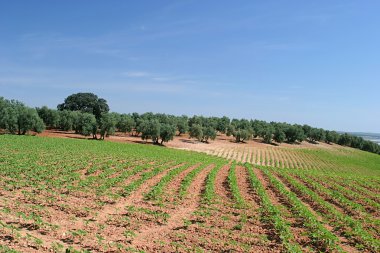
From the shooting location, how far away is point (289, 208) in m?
22.0

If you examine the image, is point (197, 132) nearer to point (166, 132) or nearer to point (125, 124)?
point (166, 132)

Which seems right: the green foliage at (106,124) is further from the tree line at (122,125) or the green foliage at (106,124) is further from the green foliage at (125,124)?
the green foliage at (125,124)

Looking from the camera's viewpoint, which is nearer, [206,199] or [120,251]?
[120,251]

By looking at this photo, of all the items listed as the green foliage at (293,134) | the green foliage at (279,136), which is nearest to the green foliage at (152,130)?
the green foliage at (279,136)

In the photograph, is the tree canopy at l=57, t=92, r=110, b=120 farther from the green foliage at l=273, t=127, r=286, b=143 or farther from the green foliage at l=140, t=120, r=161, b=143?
the green foliage at l=273, t=127, r=286, b=143

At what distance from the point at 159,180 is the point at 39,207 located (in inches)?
537

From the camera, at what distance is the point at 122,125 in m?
118

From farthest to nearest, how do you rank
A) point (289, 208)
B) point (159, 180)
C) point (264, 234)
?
point (159, 180) → point (289, 208) → point (264, 234)

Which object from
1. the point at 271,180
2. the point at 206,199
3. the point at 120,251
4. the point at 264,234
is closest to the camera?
the point at 120,251

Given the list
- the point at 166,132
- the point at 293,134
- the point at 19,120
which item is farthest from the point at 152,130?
the point at 293,134

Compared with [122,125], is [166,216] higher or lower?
lower

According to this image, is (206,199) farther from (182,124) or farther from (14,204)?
(182,124)

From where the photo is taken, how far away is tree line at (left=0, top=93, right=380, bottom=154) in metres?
80.8

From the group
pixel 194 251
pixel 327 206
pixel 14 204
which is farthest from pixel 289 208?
pixel 14 204
